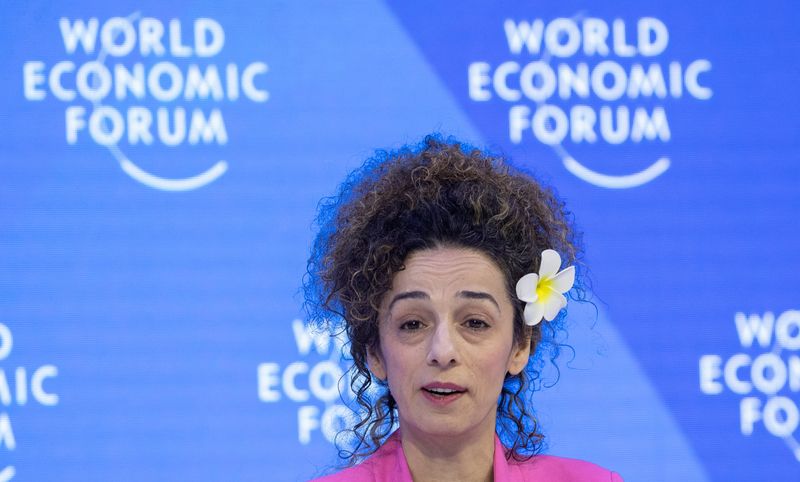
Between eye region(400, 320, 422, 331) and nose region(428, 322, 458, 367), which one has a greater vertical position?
eye region(400, 320, 422, 331)

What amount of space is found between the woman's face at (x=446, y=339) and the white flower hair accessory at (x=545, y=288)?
3 centimetres

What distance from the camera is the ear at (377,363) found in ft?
5.65

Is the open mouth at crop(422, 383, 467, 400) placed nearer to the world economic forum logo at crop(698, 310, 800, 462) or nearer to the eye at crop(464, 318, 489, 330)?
the eye at crop(464, 318, 489, 330)

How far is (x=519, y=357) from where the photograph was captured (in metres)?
1.76

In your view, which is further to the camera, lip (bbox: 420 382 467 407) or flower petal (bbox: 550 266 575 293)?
flower petal (bbox: 550 266 575 293)

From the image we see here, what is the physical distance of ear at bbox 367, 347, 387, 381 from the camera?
1723 mm

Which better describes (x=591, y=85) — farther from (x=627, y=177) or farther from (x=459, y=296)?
(x=459, y=296)

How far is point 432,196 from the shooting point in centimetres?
168

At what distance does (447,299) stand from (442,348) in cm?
9

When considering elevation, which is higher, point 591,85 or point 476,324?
point 591,85

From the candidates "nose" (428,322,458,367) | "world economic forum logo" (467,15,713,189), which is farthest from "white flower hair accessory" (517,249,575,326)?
"world economic forum logo" (467,15,713,189)

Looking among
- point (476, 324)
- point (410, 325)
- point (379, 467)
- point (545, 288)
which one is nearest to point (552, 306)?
point (545, 288)

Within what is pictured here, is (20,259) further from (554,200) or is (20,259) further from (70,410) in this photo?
(554,200)

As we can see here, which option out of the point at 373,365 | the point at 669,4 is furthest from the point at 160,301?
the point at 669,4
